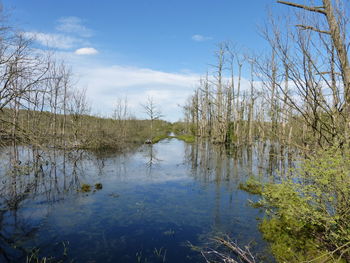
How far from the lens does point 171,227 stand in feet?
27.2

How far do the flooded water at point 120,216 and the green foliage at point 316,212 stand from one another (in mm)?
757

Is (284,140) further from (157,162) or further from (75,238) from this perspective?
(157,162)

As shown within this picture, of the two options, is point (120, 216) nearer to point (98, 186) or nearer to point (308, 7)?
point (98, 186)

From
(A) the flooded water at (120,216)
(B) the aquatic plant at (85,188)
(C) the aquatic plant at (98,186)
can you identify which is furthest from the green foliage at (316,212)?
(B) the aquatic plant at (85,188)

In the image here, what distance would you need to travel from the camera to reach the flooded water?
671 centimetres

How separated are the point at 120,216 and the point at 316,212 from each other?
6735 millimetres

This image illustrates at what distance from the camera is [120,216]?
9.12m

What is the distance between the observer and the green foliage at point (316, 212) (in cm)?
502

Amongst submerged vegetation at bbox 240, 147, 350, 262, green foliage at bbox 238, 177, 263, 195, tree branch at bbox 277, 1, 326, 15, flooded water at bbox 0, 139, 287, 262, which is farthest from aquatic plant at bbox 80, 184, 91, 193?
tree branch at bbox 277, 1, 326, 15

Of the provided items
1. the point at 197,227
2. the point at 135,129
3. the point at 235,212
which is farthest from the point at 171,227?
the point at 135,129

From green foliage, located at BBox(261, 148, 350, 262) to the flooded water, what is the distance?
757mm

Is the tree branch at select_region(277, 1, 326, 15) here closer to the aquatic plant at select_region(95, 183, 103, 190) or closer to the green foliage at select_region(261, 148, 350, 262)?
the green foliage at select_region(261, 148, 350, 262)

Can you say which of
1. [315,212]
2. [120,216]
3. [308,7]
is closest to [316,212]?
[315,212]

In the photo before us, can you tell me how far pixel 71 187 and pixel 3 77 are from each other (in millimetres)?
6711
